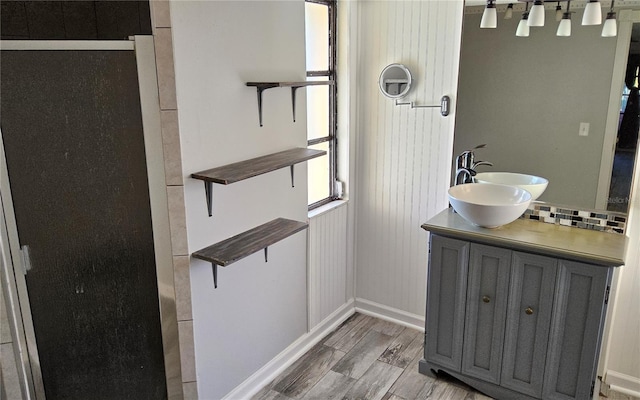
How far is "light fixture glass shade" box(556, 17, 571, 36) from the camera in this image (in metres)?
2.48

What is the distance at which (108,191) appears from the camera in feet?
6.50

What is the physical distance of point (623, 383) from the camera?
2.65 metres

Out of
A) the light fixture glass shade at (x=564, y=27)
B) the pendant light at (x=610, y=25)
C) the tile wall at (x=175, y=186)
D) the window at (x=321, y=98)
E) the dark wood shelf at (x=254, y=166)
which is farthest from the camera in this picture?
the window at (x=321, y=98)

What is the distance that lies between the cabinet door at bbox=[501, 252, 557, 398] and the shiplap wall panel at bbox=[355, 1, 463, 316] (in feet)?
2.52

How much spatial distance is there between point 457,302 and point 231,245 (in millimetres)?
1229

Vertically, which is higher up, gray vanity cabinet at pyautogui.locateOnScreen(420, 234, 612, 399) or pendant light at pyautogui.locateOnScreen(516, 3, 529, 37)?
pendant light at pyautogui.locateOnScreen(516, 3, 529, 37)

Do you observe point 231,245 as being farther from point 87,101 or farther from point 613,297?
point 613,297

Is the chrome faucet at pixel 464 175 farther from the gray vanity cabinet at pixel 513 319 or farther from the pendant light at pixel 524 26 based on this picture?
the pendant light at pixel 524 26

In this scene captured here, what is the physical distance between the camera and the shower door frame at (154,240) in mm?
1816

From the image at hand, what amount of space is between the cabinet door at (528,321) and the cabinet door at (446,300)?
0.24 meters

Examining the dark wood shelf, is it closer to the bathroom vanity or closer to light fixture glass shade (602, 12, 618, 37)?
the bathroom vanity

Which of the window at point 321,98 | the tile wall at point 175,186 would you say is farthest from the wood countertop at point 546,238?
the tile wall at point 175,186

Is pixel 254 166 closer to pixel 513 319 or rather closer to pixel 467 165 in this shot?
pixel 467 165

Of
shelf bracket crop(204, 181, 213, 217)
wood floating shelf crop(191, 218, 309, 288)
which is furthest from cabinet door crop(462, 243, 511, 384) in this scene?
shelf bracket crop(204, 181, 213, 217)
